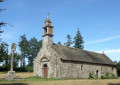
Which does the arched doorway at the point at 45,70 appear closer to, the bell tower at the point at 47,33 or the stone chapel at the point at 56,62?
the stone chapel at the point at 56,62

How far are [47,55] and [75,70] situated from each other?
229 inches

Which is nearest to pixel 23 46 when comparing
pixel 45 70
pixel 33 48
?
pixel 33 48

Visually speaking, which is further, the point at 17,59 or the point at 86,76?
the point at 17,59

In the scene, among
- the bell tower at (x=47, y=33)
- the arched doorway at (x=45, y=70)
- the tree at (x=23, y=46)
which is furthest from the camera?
the tree at (x=23, y=46)

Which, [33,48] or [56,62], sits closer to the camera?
[56,62]

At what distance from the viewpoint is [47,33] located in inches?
1059

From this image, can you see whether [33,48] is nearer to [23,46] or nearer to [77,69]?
[23,46]

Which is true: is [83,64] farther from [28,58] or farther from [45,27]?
[28,58]

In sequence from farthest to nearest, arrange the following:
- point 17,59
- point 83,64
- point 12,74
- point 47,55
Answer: point 17,59, point 83,64, point 47,55, point 12,74

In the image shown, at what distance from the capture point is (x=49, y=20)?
1109 inches

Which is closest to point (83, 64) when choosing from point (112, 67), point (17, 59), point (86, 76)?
point (86, 76)

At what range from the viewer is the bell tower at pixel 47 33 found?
26984 mm

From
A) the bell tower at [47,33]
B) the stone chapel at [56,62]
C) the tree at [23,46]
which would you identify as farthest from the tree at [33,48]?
the bell tower at [47,33]

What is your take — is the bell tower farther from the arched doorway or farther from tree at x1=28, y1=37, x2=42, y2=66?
tree at x1=28, y1=37, x2=42, y2=66
